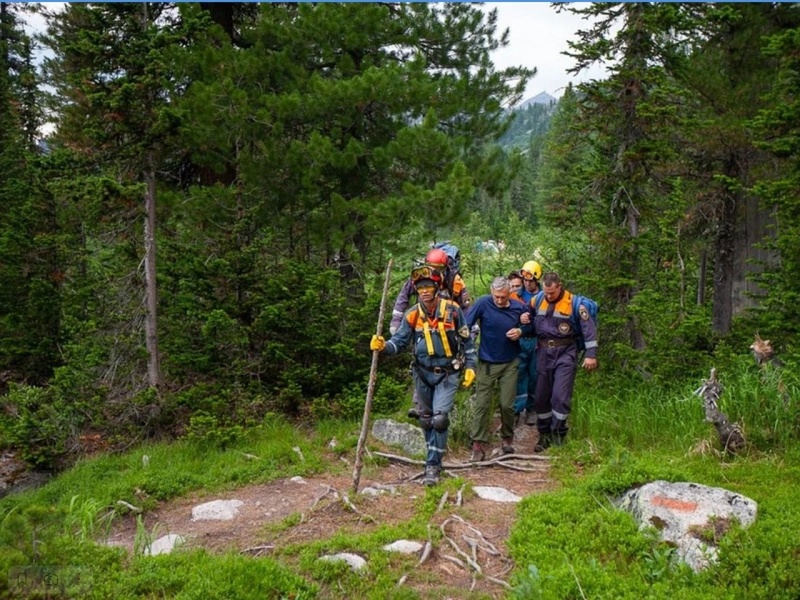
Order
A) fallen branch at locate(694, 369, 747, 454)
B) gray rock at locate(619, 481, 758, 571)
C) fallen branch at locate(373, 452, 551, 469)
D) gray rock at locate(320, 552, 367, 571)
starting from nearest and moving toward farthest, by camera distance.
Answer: gray rock at locate(619, 481, 758, 571) < gray rock at locate(320, 552, 367, 571) < fallen branch at locate(694, 369, 747, 454) < fallen branch at locate(373, 452, 551, 469)

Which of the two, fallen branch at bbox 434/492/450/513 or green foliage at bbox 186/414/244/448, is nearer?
fallen branch at bbox 434/492/450/513

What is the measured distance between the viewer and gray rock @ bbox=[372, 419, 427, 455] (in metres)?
8.16

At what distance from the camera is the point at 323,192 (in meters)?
10.4

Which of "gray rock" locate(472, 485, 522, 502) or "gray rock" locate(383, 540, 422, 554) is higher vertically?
"gray rock" locate(383, 540, 422, 554)

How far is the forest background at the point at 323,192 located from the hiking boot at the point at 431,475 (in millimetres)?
2325

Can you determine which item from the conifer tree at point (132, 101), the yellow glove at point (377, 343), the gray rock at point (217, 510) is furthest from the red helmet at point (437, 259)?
the conifer tree at point (132, 101)

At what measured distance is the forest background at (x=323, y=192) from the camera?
880 cm

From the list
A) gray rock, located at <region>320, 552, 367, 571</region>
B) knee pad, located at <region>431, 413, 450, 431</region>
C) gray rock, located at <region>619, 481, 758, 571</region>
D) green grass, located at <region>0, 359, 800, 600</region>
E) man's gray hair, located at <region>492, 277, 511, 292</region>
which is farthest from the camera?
man's gray hair, located at <region>492, 277, 511, 292</region>

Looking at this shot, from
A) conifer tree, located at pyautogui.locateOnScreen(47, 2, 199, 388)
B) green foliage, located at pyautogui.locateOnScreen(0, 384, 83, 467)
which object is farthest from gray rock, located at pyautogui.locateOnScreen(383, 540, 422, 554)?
green foliage, located at pyautogui.locateOnScreen(0, 384, 83, 467)

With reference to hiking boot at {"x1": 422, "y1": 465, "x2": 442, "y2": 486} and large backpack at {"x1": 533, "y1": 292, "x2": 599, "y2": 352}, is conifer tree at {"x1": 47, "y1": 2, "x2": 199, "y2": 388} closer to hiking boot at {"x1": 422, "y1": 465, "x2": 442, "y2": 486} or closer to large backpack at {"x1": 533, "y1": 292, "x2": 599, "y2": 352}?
hiking boot at {"x1": 422, "y1": 465, "x2": 442, "y2": 486}

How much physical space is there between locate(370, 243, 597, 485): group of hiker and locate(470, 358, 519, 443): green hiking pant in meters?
0.01

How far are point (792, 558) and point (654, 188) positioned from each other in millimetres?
6464

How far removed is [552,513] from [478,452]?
2182mm

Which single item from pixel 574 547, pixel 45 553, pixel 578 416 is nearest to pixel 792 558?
pixel 574 547
